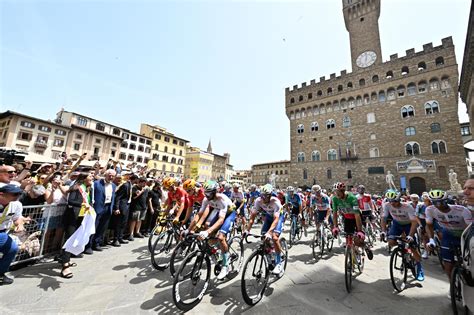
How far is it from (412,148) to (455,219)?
106ft

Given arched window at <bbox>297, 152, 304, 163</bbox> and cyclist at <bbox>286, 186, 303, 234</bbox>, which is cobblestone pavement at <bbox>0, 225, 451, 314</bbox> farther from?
arched window at <bbox>297, 152, 304, 163</bbox>

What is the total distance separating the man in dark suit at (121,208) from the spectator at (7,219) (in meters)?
2.79

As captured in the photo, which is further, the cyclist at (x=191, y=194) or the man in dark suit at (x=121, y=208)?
the man in dark suit at (x=121, y=208)

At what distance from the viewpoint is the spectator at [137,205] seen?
698cm

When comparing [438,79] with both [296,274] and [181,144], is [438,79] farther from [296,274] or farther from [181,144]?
[181,144]

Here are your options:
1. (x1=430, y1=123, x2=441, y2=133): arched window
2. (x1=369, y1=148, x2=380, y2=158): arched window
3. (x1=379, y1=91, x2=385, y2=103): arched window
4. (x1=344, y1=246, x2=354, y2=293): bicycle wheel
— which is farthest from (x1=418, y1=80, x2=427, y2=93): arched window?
(x1=344, y1=246, x2=354, y2=293): bicycle wheel

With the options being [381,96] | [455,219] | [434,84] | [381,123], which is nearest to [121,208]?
[455,219]

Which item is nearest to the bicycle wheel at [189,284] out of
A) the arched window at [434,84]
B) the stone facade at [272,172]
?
the arched window at [434,84]

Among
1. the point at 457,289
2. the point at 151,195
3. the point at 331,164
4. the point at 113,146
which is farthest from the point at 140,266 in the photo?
the point at 113,146

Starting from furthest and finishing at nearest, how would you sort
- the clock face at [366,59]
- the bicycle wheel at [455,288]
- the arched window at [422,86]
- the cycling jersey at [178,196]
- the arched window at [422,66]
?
the clock face at [366,59] < the arched window at [422,66] < the arched window at [422,86] < the cycling jersey at [178,196] < the bicycle wheel at [455,288]

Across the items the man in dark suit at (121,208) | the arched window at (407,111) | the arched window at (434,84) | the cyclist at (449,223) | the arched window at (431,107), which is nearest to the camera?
the cyclist at (449,223)

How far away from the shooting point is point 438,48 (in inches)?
1086

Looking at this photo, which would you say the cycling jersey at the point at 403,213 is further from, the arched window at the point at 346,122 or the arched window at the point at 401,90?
the arched window at the point at 401,90

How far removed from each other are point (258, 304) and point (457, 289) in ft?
10.4
